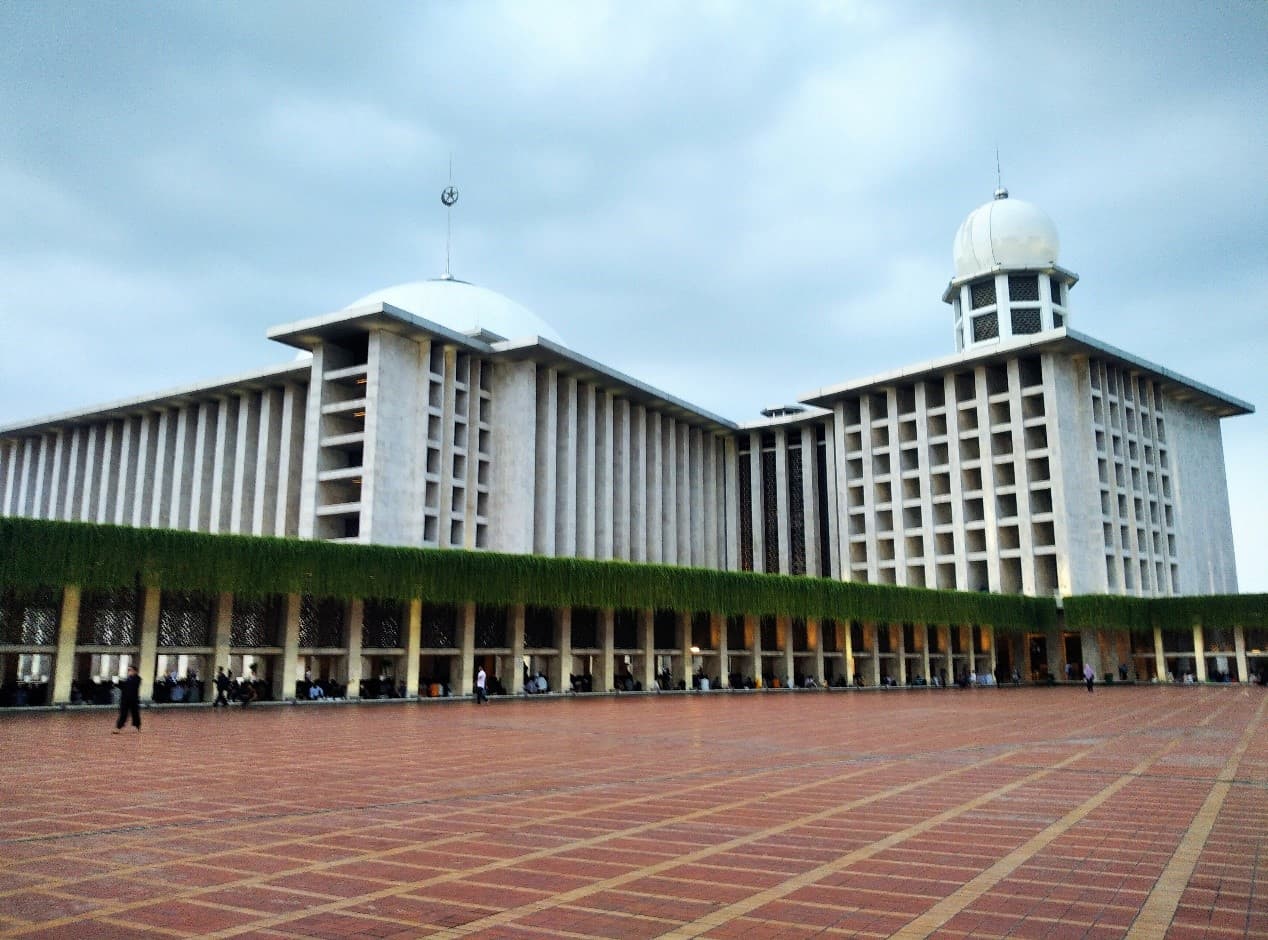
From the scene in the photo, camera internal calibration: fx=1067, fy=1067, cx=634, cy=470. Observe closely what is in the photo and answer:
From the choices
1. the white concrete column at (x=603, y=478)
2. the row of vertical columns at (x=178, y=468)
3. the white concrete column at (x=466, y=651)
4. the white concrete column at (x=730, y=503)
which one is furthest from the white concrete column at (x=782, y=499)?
the white concrete column at (x=466, y=651)

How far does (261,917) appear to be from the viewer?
5500mm

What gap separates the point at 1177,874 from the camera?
263 inches

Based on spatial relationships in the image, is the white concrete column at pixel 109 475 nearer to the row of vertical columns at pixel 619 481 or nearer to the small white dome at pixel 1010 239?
the row of vertical columns at pixel 619 481

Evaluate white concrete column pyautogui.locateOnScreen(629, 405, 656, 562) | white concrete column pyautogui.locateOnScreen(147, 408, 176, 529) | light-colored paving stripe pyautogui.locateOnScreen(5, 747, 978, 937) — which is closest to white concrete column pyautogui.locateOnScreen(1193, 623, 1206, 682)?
white concrete column pyautogui.locateOnScreen(629, 405, 656, 562)

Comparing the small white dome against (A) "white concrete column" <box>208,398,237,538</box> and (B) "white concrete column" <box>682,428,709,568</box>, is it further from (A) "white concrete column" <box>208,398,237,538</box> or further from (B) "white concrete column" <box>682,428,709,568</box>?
(A) "white concrete column" <box>208,398,237,538</box>

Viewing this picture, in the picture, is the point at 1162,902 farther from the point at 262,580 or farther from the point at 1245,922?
the point at 262,580

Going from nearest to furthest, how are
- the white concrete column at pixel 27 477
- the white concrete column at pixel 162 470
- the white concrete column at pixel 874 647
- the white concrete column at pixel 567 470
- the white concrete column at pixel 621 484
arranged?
1. the white concrete column at pixel 874 647
2. the white concrete column at pixel 567 470
3. the white concrete column at pixel 621 484
4. the white concrete column at pixel 162 470
5. the white concrete column at pixel 27 477

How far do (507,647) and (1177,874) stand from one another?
3088 centimetres

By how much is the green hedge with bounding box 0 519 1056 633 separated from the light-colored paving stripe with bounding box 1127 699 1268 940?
912 inches

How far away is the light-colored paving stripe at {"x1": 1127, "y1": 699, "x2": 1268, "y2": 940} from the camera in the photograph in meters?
5.45

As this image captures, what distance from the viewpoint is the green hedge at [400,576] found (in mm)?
24906

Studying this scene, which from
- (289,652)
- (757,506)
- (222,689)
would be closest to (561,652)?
(289,652)

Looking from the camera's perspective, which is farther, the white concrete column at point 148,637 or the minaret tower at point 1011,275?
the minaret tower at point 1011,275

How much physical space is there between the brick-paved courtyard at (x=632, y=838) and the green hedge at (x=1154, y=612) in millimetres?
37536
